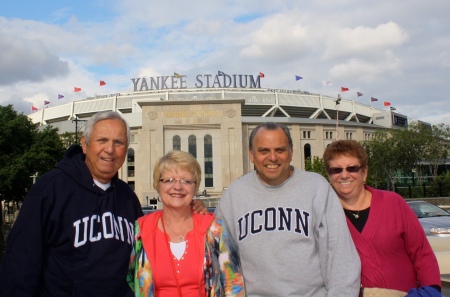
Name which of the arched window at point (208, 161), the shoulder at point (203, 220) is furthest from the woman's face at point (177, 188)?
the arched window at point (208, 161)

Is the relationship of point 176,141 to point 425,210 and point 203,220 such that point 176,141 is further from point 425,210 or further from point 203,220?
point 203,220

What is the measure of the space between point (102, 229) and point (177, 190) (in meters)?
0.68

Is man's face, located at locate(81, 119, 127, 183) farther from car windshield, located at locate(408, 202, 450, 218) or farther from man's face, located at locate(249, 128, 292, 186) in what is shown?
car windshield, located at locate(408, 202, 450, 218)

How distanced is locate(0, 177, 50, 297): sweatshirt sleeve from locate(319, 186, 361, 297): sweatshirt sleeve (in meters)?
2.14

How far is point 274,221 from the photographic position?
3.36m

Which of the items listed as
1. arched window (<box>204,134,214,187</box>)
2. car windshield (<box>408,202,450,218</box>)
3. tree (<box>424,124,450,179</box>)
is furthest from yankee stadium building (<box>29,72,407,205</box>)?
car windshield (<box>408,202,450,218</box>)

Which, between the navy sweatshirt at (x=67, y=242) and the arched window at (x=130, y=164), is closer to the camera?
the navy sweatshirt at (x=67, y=242)

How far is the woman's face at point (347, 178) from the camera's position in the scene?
12.1ft

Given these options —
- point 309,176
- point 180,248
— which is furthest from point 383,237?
point 180,248

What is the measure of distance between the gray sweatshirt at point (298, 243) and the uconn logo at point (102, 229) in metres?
0.93

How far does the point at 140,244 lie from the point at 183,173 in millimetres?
652

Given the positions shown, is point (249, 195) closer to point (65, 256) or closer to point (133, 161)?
point (65, 256)

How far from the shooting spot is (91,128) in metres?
3.61

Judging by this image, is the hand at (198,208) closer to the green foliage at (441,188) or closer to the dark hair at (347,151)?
the dark hair at (347,151)
